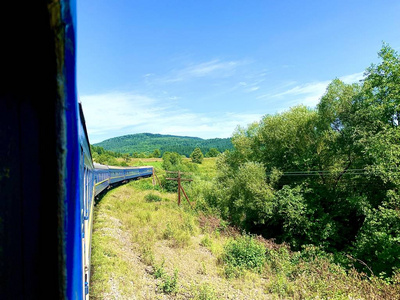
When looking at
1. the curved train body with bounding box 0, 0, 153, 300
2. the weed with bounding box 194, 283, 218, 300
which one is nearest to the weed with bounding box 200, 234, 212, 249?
the weed with bounding box 194, 283, 218, 300

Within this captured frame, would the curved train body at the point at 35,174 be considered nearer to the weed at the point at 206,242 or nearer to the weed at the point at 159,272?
the weed at the point at 159,272

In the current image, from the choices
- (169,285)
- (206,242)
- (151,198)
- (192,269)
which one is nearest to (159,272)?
(169,285)

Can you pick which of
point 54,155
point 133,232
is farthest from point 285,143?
point 54,155

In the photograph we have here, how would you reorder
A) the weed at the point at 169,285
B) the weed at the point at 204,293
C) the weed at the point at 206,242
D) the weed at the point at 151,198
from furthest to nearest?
the weed at the point at 151,198
the weed at the point at 206,242
the weed at the point at 169,285
the weed at the point at 204,293

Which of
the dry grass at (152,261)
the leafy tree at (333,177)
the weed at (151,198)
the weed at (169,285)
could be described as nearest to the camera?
the dry grass at (152,261)

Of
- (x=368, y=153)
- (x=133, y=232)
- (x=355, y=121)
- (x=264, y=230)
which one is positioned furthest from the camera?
(x=264, y=230)

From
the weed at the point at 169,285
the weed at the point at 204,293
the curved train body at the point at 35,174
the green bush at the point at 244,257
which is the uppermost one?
the curved train body at the point at 35,174

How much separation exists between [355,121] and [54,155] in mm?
17407

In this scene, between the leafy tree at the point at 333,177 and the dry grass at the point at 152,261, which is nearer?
the dry grass at the point at 152,261

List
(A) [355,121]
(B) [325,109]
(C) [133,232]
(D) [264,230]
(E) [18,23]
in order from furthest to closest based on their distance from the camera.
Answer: (D) [264,230]
(B) [325,109]
(A) [355,121]
(C) [133,232]
(E) [18,23]

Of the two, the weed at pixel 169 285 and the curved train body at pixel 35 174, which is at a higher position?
the curved train body at pixel 35 174

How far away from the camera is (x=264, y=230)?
18312 mm

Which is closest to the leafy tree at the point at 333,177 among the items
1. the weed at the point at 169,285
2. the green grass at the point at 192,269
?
the green grass at the point at 192,269

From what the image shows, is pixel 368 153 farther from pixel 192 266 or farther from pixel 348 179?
pixel 192 266
